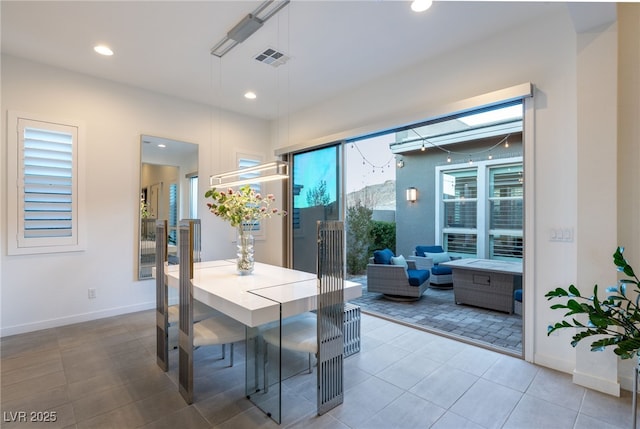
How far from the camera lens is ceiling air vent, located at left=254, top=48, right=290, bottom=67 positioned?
3248 mm

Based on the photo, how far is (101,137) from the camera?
12.6 feet

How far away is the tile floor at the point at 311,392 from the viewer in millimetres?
1947

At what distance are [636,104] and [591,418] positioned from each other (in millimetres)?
2213

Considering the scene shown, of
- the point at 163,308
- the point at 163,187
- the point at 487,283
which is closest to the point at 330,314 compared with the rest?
the point at 163,308

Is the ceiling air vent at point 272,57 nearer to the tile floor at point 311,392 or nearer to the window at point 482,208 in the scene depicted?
the tile floor at point 311,392

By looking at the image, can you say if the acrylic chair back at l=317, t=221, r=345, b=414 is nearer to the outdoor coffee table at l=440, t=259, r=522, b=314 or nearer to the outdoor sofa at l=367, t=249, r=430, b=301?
the outdoor sofa at l=367, t=249, r=430, b=301

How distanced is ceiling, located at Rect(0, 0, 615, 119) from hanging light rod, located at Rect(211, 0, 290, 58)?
2.1 inches

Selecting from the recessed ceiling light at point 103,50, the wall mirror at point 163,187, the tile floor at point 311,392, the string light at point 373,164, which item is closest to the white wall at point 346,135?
the wall mirror at point 163,187

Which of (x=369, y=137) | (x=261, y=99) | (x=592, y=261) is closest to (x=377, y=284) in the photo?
(x=369, y=137)

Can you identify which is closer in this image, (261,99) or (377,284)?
(261,99)

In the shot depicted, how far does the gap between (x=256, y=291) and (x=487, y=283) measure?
3.48 metres

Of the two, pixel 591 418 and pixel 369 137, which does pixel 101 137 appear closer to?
pixel 369 137

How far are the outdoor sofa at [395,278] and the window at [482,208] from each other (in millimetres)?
1539

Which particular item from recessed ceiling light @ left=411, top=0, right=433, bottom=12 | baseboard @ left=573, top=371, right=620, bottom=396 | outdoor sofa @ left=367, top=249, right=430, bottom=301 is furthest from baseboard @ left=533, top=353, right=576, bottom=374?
recessed ceiling light @ left=411, top=0, right=433, bottom=12
